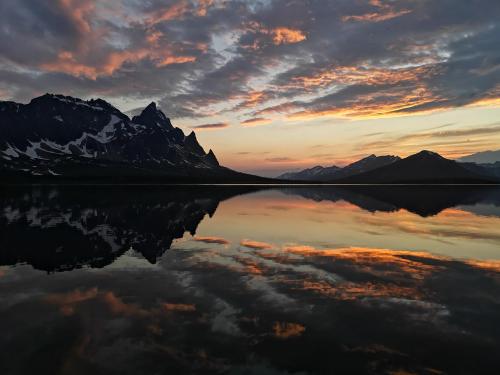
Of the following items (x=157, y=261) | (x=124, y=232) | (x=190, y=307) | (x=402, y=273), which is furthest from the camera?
(x=124, y=232)

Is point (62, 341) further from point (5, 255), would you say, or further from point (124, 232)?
point (124, 232)

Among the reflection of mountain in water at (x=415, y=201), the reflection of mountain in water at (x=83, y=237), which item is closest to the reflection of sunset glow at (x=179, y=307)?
the reflection of mountain in water at (x=83, y=237)

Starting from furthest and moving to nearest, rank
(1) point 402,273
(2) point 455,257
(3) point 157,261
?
(2) point 455,257 → (3) point 157,261 → (1) point 402,273

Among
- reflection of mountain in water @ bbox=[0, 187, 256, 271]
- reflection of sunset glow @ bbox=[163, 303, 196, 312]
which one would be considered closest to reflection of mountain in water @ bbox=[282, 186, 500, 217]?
reflection of mountain in water @ bbox=[0, 187, 256, 271]

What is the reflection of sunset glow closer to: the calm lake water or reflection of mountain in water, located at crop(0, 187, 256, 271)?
the calm lake water

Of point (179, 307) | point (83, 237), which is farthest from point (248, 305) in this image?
point (83, 237)

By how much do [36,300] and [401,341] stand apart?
16.5 m

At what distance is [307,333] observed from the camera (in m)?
14.1

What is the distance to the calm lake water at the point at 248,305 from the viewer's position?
11984 millimetres

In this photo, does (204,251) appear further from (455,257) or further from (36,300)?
(455,257)

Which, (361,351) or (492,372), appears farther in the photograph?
(361,351)

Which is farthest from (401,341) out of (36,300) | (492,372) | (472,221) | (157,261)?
(472,221)

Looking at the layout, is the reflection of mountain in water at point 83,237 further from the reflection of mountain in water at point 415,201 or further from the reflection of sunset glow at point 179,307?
the reflection of mountain in water at point 415,201

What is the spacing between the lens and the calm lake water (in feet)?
39.3
